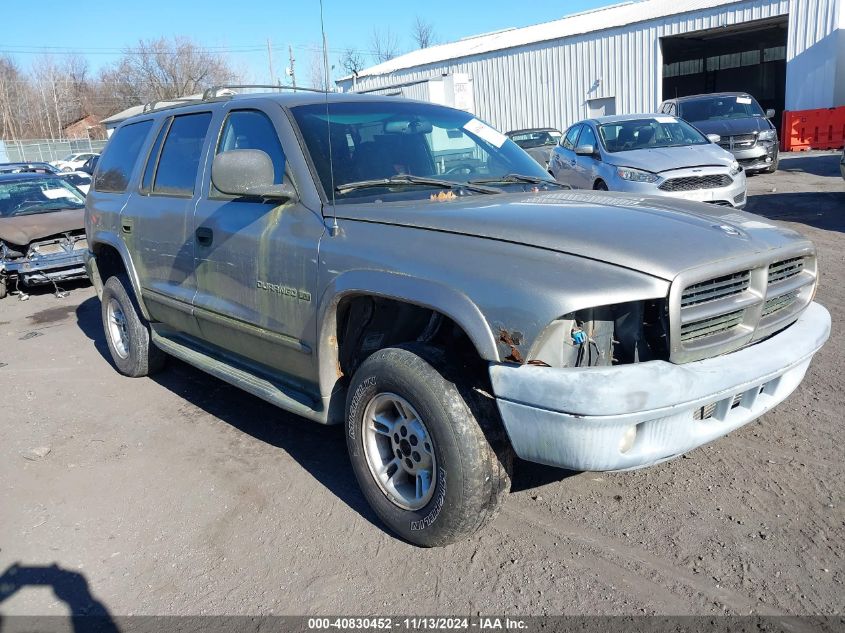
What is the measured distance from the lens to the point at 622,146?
10.4 meters

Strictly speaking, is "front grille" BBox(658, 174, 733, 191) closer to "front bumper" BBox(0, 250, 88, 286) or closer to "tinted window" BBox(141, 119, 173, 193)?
"tinted window" BBox(141, 119, 173, 193)

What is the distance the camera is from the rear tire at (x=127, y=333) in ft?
17.7

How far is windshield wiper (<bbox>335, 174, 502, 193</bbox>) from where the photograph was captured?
349 centimetres

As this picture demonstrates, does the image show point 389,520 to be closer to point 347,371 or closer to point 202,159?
point 347,371

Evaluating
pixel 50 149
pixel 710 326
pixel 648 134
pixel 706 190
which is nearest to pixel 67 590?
pixel 710 326

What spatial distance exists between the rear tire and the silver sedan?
601 centimetres

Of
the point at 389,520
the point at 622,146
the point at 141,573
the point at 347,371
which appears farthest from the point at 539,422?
the point at 622,146

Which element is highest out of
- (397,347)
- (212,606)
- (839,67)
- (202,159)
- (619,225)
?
(839,67)

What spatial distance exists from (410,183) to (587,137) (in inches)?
326

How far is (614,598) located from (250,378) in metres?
2.24

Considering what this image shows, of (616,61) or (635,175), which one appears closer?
(635,175)

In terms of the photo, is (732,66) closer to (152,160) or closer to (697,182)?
(697,182)

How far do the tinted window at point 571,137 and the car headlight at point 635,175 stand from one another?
7.37 feet

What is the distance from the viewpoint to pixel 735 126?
1477 centimetres
